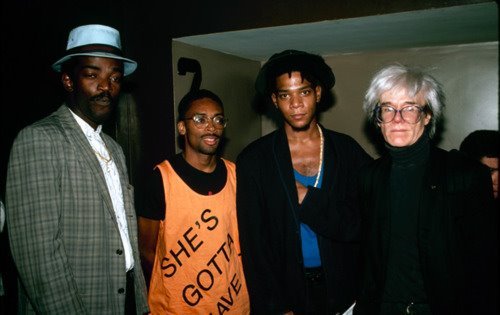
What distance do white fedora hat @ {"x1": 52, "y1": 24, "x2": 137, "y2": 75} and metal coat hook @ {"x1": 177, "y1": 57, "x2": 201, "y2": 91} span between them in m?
0.73

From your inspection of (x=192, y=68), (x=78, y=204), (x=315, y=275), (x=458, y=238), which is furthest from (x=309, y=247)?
(x=192, y=68)

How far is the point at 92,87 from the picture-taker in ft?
7.89

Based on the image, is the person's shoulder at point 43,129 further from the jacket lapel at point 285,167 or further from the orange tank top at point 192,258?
the jacket lapel at point 285,167

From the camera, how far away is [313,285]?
271cm

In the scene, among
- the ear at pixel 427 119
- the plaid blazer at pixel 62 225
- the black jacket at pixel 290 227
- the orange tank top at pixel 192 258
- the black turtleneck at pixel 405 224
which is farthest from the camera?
the black jacket at pixel 290 227

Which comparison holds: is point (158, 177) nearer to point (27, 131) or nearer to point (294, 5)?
point (27, 131)

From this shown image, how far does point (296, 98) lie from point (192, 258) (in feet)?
4.40

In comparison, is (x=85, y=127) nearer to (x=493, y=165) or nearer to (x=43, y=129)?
(x=43, y=129)

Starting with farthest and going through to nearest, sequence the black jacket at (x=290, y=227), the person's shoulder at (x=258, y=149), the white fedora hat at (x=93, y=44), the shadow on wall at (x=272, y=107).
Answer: the shadow on wall at (x=272, y=107)
the person's shoulder at (x=258, y=149)
the black jacket at (x=290, y=227)
the white fedora hat at (x=93, y=44)

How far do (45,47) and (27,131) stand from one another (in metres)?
1.48

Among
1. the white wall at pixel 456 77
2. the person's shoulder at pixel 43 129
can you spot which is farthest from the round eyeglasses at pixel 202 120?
the white wall at pixel 456 77

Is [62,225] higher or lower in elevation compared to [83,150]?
lower

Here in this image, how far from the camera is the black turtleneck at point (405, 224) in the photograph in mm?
2207

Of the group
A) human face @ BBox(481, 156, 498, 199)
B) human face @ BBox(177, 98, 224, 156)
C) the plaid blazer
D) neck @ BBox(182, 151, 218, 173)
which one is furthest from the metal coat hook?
human face @ BBox(481, 156, 498, 199)
